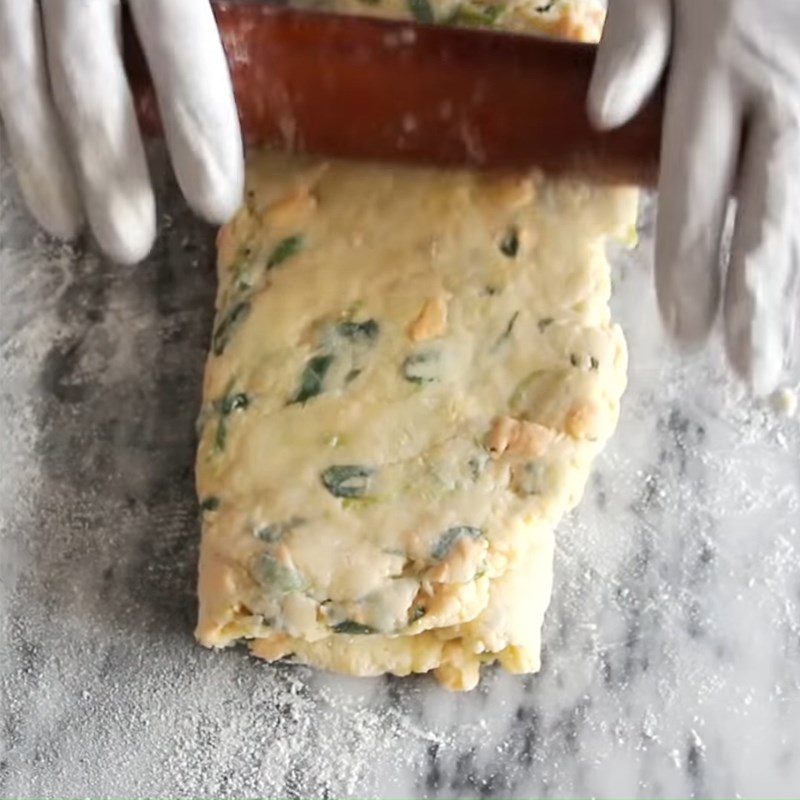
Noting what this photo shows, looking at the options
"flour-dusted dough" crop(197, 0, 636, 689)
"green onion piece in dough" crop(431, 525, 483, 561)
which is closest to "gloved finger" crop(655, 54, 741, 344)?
"flour-dusted dough" crop(197, 0, 636, 689)

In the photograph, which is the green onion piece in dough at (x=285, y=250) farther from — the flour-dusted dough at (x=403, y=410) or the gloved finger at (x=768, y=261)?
the gloved finger at (x=768, y=261)

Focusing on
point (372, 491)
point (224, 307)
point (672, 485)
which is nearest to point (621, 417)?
point (672, 485)

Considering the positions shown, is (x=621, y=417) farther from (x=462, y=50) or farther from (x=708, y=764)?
(x=462, y=50)

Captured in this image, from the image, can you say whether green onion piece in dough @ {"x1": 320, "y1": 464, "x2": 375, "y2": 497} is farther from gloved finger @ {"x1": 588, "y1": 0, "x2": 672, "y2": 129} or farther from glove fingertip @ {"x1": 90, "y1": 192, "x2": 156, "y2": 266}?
gloved finger @ {"x1": 588, "y1": 0, "x2": 672, "y2": 129}

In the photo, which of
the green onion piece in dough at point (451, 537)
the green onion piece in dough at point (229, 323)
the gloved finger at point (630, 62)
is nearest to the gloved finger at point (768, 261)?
the gloved finger at point (630, 62)

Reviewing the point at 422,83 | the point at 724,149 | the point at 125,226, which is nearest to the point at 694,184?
the point at 724,149
